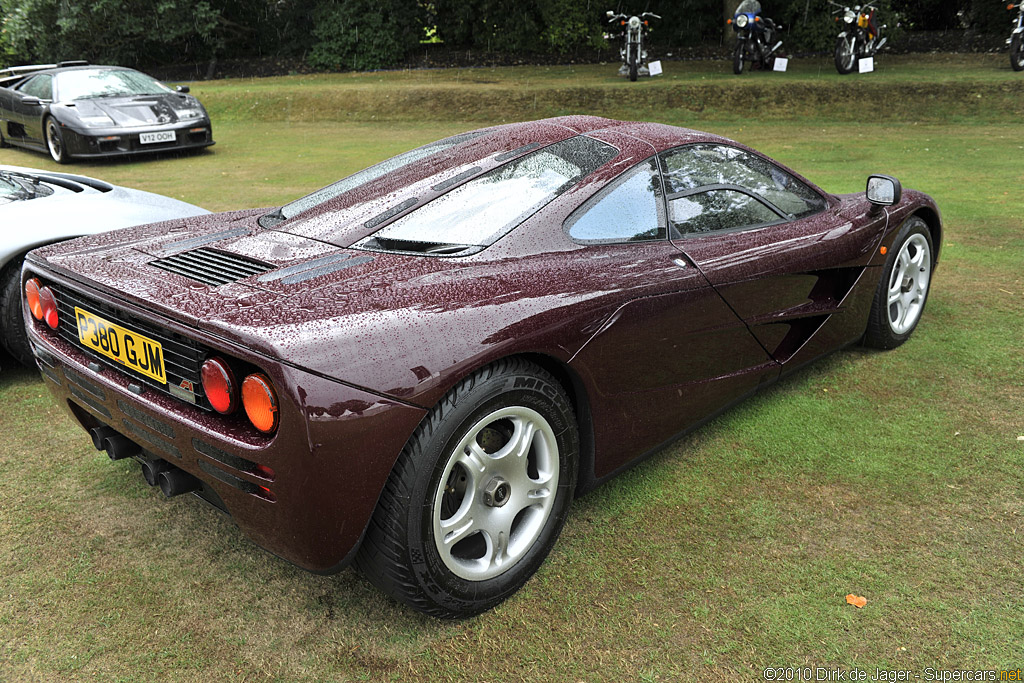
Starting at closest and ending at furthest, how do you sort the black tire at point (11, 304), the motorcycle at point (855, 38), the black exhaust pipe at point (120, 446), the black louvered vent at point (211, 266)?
the black louvered vent at point (211, 266) < the black exhaust pipe at point (120, 446) < the black tire at point (11, 304) < the motorcycle at point (855, 38)

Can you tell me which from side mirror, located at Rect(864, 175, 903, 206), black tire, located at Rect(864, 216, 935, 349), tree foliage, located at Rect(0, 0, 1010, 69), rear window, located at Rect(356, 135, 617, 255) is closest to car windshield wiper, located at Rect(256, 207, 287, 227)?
rear window, located at Rect(356, 135, 617, 255)

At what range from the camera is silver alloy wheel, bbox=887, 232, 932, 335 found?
392 cm

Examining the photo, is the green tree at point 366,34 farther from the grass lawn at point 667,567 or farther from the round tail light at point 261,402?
the round tail light at point 261,402

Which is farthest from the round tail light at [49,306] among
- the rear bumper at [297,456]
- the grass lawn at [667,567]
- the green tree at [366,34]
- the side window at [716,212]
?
the green tree at [366,34]

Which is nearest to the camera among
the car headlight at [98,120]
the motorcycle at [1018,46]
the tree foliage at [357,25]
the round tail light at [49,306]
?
the round tail light at [49,306]

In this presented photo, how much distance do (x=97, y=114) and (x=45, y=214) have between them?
783cm

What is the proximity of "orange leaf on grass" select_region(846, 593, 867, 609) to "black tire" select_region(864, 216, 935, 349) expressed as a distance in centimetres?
193

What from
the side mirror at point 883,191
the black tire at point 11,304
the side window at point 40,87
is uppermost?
the side window at point 40,87

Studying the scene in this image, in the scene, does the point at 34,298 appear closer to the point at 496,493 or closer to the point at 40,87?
the point at 496,493

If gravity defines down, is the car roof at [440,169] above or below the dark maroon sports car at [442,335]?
above

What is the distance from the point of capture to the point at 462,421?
200 cm

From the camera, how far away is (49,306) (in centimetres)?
253

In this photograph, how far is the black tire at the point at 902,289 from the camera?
3.83 meters

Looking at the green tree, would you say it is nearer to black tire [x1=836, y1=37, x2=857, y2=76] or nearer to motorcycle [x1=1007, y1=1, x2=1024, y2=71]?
black tire [x1=836, y1=37, x2=857, y2=76]
